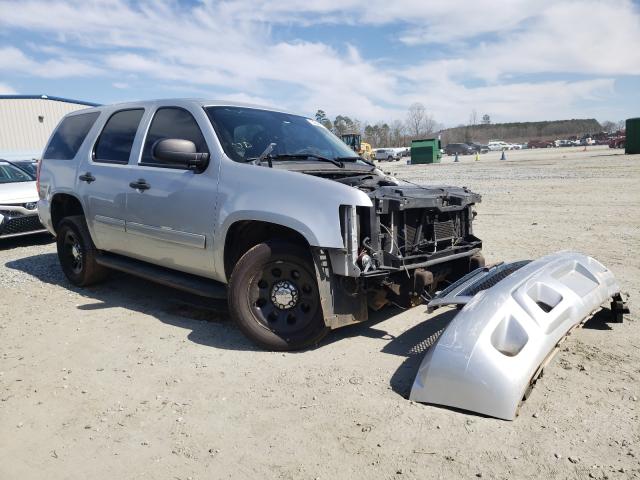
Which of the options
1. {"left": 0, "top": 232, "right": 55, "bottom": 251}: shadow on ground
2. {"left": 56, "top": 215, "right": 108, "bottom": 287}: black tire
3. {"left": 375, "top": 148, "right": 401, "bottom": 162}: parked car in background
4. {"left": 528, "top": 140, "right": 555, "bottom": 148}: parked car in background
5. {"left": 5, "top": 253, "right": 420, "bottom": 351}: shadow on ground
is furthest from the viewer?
{"left": 528, "top": 140, "right": 555, "bottom": 148}: parked car in background

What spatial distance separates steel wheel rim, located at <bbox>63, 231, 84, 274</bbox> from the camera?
19.6ft

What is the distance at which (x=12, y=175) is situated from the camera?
9.89 metres

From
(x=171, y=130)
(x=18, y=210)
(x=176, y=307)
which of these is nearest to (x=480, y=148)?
(x=18, y=210)

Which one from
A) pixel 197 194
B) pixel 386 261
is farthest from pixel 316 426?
Result: pixel 197 194

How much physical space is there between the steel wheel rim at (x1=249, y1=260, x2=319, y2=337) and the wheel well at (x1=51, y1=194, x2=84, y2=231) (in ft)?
10.7

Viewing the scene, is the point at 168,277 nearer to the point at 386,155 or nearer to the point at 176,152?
the point at 176,152

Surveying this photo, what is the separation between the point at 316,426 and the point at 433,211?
2.02 metres

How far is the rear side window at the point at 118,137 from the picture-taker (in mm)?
5250

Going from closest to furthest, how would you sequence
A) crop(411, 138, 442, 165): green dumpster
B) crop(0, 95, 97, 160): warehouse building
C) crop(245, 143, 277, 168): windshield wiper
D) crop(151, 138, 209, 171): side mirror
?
crop(151, 138, 209, 171): side mirror, crop(245, 143, 277, 168): windshield wiper, crop(0, 95, 97, 160): warehouse building, crop(411, 138, 442, 165): green dumpster

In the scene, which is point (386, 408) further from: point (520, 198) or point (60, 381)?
point (520, 198)

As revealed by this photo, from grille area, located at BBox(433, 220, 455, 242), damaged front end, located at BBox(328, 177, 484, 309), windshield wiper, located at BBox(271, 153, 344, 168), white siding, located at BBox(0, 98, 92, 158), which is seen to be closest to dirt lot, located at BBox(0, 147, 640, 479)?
damaged front end, located at BBox(328, 177, 484, 309)

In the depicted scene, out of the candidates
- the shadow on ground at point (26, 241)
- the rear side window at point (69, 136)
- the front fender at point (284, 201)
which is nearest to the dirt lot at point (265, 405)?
the front fender at point (284, 201)

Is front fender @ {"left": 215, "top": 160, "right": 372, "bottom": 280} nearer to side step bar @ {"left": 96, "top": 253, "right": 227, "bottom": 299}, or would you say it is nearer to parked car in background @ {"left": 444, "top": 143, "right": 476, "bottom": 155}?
side step bar @ {"left": 96, "top": 253, "right": 227, "bottom": 299}

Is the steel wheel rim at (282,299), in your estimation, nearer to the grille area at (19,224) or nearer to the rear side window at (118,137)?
the rear side window at (118,137)
